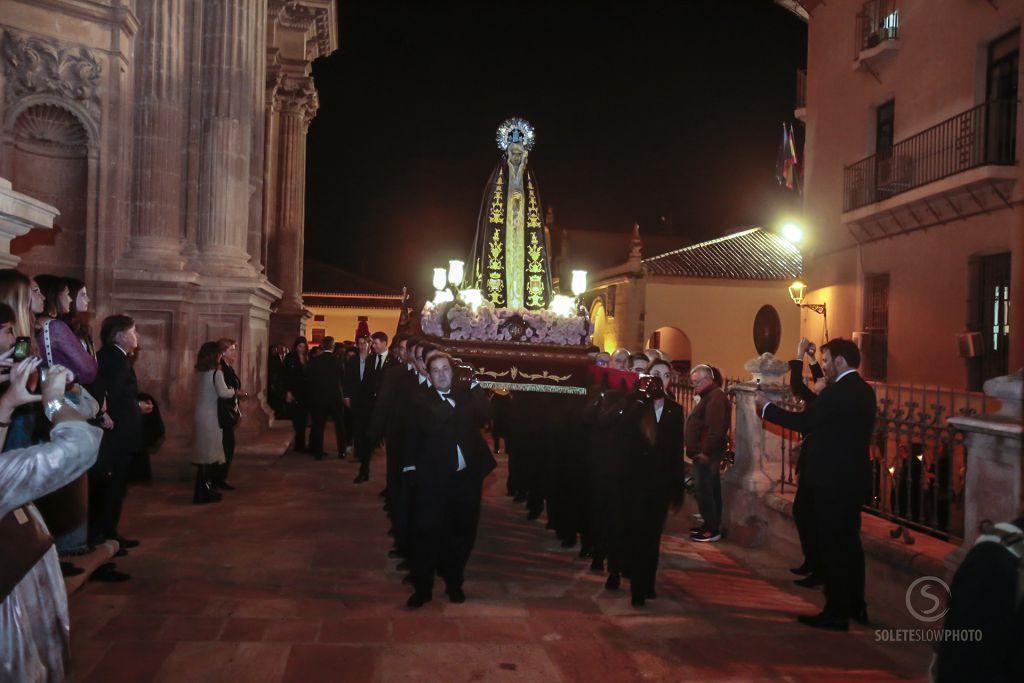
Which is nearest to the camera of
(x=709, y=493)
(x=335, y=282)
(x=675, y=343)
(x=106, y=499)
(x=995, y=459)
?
(x=995, y=459)

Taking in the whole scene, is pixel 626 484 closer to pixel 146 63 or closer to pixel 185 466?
pixel 185 466

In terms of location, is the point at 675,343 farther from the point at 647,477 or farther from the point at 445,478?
Answer: the point at 445,478

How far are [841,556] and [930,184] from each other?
11.5 metres

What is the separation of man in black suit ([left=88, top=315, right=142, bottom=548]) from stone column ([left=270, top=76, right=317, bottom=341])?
14627mm

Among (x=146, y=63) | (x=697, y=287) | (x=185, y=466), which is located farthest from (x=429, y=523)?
(x=697, y=287)

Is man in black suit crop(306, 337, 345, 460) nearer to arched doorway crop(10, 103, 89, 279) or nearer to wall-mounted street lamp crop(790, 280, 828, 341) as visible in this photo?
arched doorway crop(10, 103, 89, 279)

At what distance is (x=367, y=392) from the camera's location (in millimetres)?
11867

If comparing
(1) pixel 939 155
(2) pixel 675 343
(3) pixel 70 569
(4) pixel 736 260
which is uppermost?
(1) pixel 939 155

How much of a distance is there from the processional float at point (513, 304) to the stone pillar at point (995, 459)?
3841mm

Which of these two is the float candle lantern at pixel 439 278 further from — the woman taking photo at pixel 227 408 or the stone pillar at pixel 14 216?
the stone pillar at pixel 14 216

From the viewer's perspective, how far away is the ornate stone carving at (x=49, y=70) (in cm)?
988

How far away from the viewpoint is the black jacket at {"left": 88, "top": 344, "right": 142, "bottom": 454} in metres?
6.55

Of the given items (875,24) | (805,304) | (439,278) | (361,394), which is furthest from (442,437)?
(805,304)

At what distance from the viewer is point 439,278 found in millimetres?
10711
